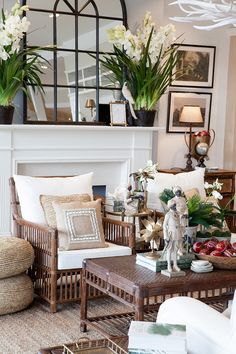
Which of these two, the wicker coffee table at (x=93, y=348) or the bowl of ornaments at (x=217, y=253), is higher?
the bowl of ornaments at (x=217, y=253)

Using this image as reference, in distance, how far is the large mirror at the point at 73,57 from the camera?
5.66 metres

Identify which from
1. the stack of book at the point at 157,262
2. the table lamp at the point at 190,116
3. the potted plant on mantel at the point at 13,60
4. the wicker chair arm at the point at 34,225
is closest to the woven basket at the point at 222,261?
the stack of book at the point at 157,262

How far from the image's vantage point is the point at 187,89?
6707mm

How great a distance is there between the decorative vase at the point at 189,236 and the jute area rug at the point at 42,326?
31.8 inches

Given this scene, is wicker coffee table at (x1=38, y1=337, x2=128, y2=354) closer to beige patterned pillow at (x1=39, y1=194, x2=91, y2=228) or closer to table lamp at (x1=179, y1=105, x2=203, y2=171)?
beige patterned pillow at (x1=39, y1=194, x2=91, y2=228)

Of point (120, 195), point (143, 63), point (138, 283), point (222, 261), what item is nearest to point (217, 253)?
point (222, 261)

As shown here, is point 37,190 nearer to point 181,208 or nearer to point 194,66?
point 181,208

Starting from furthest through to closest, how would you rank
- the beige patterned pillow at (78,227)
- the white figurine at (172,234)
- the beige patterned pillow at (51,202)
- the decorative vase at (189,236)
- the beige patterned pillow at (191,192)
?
the beige patterned pillow at (191,192), the beige patterned pillow at (51,202), the beige patterned pillow at (78,227), the decorative vase at (189,236), the white figurine at (172,234)

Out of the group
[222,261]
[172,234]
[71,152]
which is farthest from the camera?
[71,152]

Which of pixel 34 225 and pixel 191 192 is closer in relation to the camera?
pixel 34 225

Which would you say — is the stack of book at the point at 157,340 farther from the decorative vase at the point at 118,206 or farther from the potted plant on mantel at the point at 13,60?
the potted plant on mantel at the point at 13,60

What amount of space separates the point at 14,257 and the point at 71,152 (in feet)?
6.18

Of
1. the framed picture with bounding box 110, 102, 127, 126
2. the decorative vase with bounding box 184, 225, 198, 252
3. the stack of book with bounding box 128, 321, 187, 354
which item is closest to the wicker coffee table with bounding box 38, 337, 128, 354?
the stack of book with bounding box 128, 321, 187, 354

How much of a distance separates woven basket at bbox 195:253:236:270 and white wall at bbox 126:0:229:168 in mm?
3170
